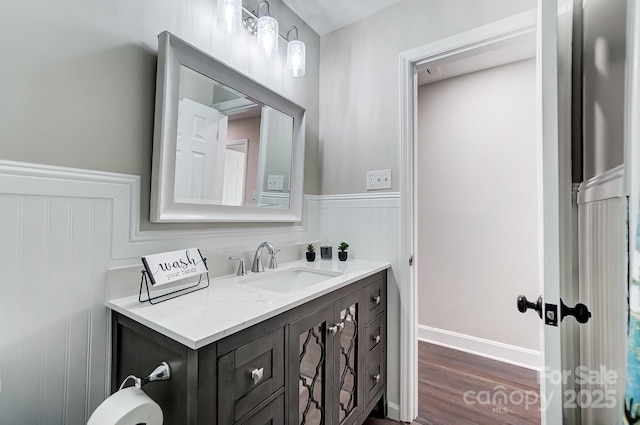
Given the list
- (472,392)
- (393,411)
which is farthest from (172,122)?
(472,392)

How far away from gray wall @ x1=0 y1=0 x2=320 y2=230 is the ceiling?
0.71m

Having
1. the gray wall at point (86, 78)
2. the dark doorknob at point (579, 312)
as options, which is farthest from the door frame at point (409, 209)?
the gray wall at point (86, 78)

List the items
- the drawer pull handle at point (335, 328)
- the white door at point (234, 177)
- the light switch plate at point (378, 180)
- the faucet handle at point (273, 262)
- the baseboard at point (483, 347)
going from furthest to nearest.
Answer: the baseboard at point (483, 347) → the light switch plate at point (378, 180) → the faucet handle at point (273, 262) → the white door at point (234, 177) → the drawer pull handle at point (335, 328)

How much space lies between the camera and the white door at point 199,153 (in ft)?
3.77

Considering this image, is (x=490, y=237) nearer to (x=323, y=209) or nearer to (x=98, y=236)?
(x=323, y=209)

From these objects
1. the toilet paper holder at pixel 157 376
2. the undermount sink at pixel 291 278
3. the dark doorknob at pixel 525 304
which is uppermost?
the dark doorknob at pixel 525 304

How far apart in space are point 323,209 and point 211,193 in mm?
846

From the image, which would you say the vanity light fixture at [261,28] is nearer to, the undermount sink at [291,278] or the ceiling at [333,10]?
the ceiling at [333,10]

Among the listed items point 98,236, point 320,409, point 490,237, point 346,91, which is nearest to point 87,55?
point 98,236

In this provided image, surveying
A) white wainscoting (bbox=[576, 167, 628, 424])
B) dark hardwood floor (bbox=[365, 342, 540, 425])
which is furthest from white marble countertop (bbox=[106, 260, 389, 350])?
dark hardwood floor (bbox=[365, 342, 540, 425])

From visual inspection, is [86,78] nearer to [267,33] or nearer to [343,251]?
[267,33]

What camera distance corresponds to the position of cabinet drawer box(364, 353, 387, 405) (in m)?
1.43

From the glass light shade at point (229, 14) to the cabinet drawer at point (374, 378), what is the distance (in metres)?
1.73

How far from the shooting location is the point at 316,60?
6.51 feet
